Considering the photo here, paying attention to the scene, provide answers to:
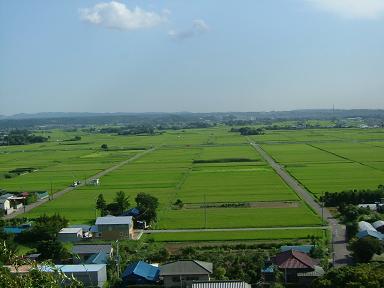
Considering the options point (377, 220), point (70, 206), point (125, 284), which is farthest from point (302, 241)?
point (70, 206)

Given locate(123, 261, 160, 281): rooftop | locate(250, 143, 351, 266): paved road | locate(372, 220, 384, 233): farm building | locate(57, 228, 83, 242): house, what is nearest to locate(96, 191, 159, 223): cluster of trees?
locate(57, 228, 83, 242): house

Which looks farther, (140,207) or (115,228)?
(140,207)

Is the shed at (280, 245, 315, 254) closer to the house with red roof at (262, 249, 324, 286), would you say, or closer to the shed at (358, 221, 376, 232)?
the house with red roof at (262, 249, 324, 286)

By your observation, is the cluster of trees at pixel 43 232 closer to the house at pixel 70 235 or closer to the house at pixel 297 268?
the house at pixel 70 235

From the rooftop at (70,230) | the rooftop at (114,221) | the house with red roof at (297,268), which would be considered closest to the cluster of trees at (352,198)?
the rooftop at (114,221)

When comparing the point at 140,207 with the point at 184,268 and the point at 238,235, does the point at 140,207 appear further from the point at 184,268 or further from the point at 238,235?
the point at 184,268

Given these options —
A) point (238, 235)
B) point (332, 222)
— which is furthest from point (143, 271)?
point (332, 222)
